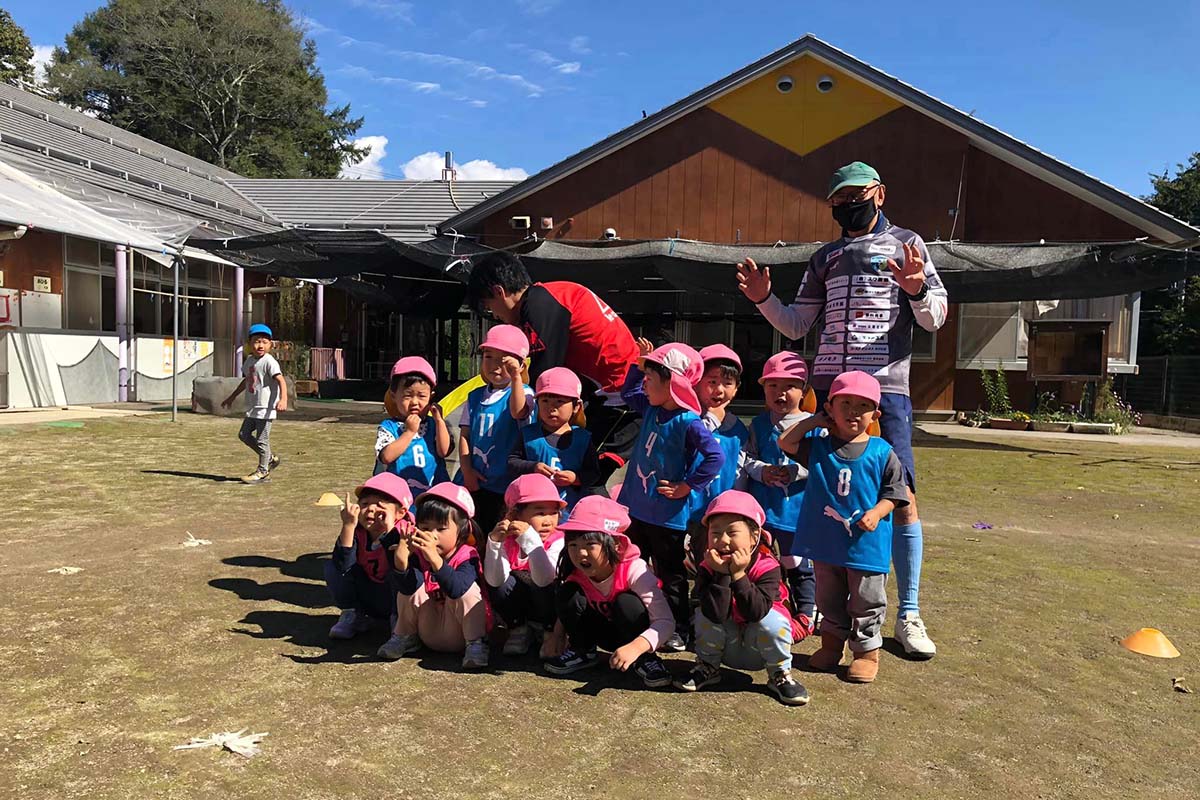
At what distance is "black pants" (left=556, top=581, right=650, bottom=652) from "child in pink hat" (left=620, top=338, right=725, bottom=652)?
32 cm

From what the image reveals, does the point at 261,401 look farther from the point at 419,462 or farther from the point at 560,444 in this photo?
the point at 560,444

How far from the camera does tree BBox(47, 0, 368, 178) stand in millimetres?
41844

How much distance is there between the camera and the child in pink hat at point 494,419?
360 cm

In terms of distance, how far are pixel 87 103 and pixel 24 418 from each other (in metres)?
38.4

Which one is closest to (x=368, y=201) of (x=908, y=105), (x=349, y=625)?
(x=908, y=105)

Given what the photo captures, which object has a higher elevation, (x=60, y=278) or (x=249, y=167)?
(x=249, y=167)

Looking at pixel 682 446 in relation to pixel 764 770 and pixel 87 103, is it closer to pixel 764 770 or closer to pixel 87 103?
pixel 764 770

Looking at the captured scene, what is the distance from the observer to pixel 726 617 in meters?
3.00

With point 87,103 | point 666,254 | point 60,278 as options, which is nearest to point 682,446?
point 666,254

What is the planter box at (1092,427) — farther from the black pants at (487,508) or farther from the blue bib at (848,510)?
the black pants at (487,508)

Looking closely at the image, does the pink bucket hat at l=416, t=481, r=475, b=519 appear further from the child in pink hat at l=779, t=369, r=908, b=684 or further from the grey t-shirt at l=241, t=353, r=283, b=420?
the grey t-shirt at l=241, t=353, r=283, b=420

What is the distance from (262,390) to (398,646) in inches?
209

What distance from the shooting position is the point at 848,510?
3111mm

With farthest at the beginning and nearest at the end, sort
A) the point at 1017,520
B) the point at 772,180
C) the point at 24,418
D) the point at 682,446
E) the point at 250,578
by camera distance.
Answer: the point at 772,180 → the point at 24,418 → the point at 1017,520 → the point at 250,578 → the point at 682,446
